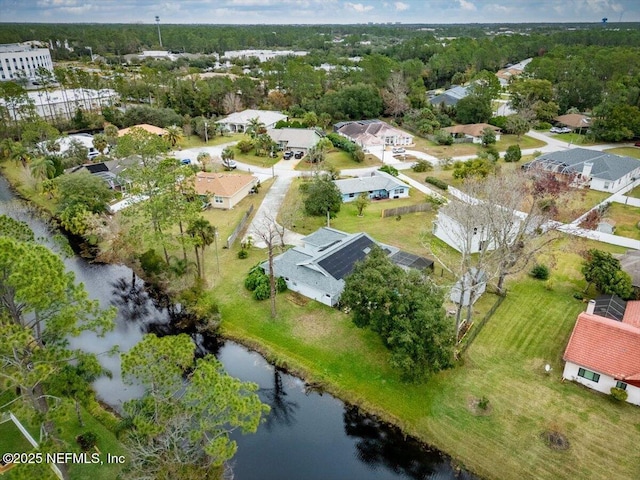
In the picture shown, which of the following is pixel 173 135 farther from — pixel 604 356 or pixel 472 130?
pixel 604 356

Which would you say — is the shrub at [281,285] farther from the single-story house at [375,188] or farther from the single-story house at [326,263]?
the single-story house at [375,188]

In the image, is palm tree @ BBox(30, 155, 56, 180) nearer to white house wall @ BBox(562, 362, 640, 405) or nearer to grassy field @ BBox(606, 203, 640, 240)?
white house wall @ BBox(562, 362, 640, 405)

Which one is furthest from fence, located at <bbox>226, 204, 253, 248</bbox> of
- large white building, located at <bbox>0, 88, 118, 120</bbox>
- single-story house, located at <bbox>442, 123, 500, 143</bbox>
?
large white building, located at <bbox>0, 88, 118, 120</bbox>

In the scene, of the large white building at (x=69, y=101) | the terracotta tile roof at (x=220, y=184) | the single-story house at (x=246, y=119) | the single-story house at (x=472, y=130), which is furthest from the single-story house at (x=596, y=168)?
the large white building at (x=69, y=101)

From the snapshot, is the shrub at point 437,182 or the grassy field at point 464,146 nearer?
the shrub at point 437,182

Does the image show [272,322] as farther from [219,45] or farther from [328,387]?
[219,45]

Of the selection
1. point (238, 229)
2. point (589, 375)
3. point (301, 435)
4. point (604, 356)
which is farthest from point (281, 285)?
point (604, 356)

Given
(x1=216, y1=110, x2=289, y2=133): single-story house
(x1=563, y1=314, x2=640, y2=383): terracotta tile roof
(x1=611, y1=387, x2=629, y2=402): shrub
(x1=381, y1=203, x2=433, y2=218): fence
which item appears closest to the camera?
(x1=611, y1=387, x2=629, y2=402): shrub
